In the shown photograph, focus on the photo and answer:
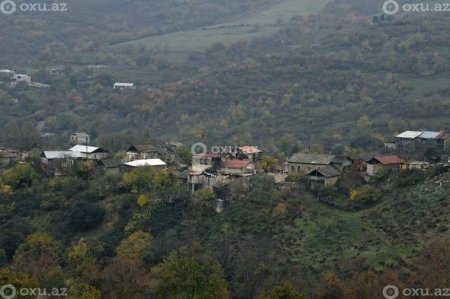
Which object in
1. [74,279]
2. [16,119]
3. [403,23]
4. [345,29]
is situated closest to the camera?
[74,279]

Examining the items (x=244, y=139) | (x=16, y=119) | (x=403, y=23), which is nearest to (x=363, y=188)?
(x=244, y=139)

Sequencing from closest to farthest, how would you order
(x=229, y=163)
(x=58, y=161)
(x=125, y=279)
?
(x=125, y=279) → (x=229, y=163) → (x=58, y=161)

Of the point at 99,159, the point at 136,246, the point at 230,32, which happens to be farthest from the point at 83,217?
the point at 230,32

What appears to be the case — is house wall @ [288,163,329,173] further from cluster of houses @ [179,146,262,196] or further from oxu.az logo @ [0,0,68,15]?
oxu.az logo @ [0,0,68,15]

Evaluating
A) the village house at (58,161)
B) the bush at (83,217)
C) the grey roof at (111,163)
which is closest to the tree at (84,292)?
the bush at (83,217)

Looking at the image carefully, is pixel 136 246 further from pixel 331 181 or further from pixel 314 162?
pixel 314 162

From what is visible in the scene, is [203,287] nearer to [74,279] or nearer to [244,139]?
[74,279]

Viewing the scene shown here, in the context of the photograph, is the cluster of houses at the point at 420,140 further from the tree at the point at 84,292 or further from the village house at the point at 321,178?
the tree at the point at 84,292
